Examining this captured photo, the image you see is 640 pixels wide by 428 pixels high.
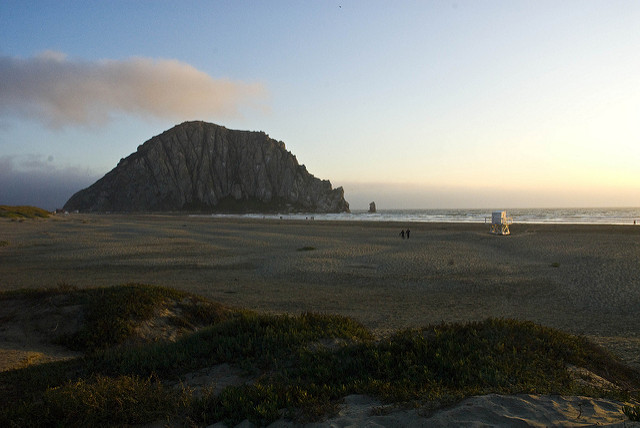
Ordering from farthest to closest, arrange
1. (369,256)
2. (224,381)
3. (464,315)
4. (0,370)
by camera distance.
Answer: (369,256)
(464,315)
(0,370)
(224,381)

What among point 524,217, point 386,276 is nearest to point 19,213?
point 386,276

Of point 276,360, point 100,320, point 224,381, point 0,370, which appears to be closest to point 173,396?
point 224,381

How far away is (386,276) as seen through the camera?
21.0 m

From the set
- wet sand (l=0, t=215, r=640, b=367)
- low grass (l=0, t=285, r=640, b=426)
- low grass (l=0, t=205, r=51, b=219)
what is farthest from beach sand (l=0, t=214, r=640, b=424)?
low grass (l=0, t=205, r=51, b=219)

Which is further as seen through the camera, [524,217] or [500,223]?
[524,217]

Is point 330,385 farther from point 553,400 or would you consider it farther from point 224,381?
point 553,400

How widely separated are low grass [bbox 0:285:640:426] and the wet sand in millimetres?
3277

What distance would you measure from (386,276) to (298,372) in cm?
1594

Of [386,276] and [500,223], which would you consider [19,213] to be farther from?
[500,223]

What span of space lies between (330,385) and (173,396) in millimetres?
2057

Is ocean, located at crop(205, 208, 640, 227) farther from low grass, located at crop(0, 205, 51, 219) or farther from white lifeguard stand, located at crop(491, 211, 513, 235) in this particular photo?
low grass, located at crop(0, 205, 51, 219)

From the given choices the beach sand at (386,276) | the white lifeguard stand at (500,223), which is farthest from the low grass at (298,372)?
the white lifeguard stand at (500,223)

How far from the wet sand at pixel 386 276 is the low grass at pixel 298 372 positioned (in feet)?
10.8

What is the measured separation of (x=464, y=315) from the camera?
42.1 feet
